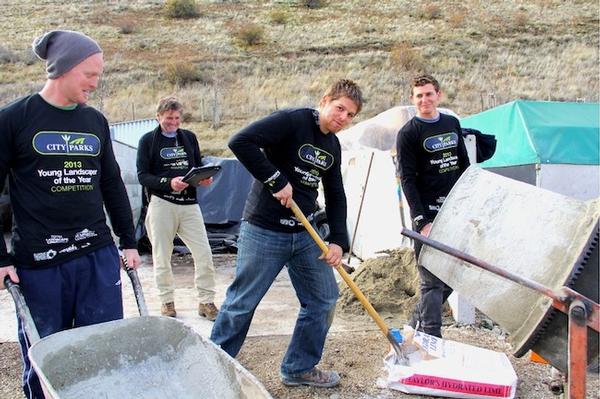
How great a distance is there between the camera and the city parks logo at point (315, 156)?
10.6 feet

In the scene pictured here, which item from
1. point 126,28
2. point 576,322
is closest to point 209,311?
point 576,322

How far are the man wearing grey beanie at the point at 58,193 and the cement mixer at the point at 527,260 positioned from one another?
1.49 metres

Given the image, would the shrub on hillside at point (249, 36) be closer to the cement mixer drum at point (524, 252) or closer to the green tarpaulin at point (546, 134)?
the green tarpaulin at point (546, 134)

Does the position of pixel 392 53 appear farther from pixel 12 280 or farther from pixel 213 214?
pixel 12 280

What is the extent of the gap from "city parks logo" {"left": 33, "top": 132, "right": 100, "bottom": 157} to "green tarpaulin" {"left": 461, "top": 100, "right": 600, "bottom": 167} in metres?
6.10

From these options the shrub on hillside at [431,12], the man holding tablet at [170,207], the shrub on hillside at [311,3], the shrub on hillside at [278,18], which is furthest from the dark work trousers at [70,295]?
the shrub on hillside at [311,3]

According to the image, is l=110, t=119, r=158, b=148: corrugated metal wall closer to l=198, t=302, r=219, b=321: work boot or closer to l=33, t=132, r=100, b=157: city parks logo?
l=198, t=302, r=219, b=321: work boot

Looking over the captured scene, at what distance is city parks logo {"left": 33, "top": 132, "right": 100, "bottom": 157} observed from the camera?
239 centimetres

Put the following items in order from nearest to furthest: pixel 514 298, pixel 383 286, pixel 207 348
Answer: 1. pixel 514 298
2. pixel 207 348
3. pixel 383 286

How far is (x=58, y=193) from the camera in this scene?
2.46 meters

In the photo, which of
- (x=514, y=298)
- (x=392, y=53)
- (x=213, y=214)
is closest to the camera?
(x=514, y=298)

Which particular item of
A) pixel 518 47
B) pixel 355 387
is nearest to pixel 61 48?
pixel 355 387

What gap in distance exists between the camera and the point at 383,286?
5434mm

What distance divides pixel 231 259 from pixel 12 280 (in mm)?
6075
